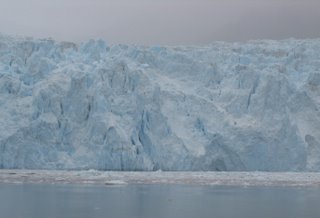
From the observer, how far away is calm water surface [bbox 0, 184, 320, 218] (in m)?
13.9

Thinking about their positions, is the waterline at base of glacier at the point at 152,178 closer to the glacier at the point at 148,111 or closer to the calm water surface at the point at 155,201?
the glacier at the point at 148,111

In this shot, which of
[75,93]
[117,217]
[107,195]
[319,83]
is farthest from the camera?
[319,83]

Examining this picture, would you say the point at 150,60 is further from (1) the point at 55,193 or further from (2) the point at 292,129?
(1) the point at 55,193

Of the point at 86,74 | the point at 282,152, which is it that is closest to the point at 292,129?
the point at 282,152

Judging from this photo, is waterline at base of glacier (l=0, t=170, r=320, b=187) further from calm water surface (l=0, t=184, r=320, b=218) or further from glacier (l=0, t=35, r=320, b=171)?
calm water surface (l=0, t=184, r=320, b=218)

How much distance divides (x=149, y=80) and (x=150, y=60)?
2.94m

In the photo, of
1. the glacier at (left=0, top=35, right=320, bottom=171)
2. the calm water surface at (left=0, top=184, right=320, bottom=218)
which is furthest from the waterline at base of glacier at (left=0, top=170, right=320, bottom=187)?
the calm water surface at (left=0, top=184, right=320, bottom=218)

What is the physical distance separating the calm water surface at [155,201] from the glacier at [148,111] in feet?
18.4

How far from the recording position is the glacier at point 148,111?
27.0m

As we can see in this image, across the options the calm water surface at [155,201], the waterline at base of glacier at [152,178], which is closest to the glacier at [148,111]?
the waterline at base of glacier at [152,178]

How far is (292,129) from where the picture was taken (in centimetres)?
2862

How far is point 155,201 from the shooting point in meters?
16.7

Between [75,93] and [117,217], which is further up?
[75,93]

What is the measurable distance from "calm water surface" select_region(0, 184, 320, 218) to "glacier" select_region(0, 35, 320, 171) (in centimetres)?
561
